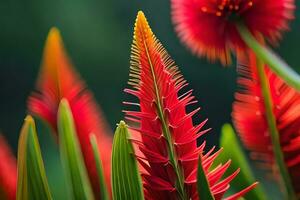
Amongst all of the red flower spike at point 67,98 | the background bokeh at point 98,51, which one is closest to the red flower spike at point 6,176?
the red flower spike at point 67,98

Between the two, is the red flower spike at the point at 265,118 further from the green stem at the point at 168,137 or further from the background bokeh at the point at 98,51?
the background bokeh at the point at 98,51

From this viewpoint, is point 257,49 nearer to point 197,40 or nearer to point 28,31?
point 197,40

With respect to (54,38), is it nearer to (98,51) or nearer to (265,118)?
(265,118)

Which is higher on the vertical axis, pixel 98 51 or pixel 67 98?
pixel 98 51

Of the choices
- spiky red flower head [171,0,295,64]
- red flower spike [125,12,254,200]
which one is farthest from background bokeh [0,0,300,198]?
red flower spike [125,12,254,200]

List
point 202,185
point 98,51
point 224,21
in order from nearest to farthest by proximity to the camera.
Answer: point 202,185 → point 224,21 → point 98,51

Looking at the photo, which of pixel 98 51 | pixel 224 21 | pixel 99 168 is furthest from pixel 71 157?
pixel 98 51

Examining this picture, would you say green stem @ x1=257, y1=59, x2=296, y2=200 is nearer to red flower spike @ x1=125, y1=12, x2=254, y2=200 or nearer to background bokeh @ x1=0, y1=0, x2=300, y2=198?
red flower spike @ x1=125, y1=12, x2=254, y2=200

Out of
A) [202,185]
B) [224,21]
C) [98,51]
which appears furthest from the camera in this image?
[98,51]
